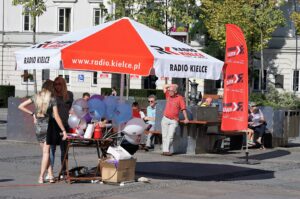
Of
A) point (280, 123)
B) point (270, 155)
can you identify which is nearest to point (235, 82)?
point (270, 155)

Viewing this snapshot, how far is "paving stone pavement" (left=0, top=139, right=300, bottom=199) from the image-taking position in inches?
491

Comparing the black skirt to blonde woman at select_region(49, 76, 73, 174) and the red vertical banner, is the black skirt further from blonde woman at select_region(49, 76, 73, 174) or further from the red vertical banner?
the red vertical banner

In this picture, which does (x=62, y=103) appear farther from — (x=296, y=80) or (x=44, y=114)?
(x=296, y=80)

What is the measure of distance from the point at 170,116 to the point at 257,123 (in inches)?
151

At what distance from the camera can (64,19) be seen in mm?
57094

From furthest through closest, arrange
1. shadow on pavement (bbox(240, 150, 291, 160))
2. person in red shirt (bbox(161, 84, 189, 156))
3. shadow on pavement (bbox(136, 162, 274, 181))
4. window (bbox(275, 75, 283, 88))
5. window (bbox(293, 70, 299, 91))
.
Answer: window (bbox(275, 75, 283, 88)), window (bbox(293, 70, 299, 91)), shadow on pavement (bbox(240, 150, 291, 160)), person in red shirt (bbox(161, 84, 189, 156)), shadow on pavement (bbox(136, 162, 274, 181))

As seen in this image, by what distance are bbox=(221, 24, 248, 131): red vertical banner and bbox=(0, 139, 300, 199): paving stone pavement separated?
1.04 m

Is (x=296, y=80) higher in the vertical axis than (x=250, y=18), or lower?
lower

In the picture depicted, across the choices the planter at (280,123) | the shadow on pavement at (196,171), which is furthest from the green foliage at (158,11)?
the shadow on pavement at (196,171)

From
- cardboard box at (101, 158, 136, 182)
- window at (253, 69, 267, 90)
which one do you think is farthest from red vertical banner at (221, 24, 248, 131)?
window at (253, 69, 267, 90)

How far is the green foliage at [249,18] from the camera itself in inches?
1827

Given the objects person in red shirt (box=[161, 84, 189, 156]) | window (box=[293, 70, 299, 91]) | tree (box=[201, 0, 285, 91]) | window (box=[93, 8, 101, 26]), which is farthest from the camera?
window (box=[93, 8, 101, 26])

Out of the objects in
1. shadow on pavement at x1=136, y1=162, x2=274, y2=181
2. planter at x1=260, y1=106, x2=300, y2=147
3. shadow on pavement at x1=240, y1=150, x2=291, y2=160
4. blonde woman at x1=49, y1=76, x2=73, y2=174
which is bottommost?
shadow on pavement at x1=240, y1=150, x2=291, y2=160

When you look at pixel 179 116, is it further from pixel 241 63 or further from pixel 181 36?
pixel 181 36
